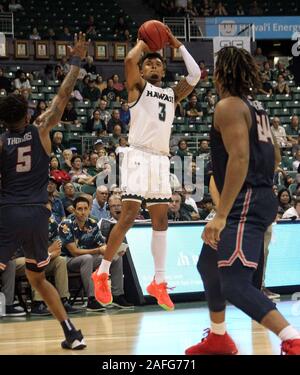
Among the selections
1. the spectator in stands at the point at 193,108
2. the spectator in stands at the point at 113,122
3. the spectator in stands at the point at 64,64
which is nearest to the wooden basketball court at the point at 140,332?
the spectator in stands at the point at 113,122

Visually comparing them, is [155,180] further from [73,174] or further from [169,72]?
[169,72]

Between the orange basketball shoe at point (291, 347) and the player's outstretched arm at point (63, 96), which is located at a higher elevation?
the player's outstretched arm at point (63, 96)

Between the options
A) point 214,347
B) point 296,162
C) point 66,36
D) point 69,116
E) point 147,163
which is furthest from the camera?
point 66,36

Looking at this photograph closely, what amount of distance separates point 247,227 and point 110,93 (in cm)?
1533

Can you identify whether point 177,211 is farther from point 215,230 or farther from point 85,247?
point 215,230

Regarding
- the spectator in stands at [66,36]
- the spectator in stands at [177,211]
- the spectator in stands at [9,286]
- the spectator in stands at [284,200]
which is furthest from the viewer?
the spectator in stands at [66,36]

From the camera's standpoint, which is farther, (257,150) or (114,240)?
(114,240)

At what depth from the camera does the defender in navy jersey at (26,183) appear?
6.16m

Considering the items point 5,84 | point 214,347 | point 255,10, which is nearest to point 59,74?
point 5,84

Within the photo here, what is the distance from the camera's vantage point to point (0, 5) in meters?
24.1

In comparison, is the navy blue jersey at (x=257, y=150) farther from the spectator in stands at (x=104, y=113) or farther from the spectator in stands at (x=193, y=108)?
the spectator in stands at (x=193, y=108)

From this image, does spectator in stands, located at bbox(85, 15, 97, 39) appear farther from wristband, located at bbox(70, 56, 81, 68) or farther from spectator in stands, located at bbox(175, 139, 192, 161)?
wristband, located at bbox(70, 56, 81, 68)

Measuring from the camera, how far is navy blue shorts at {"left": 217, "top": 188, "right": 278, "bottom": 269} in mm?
4840

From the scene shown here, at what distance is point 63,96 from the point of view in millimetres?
6297
